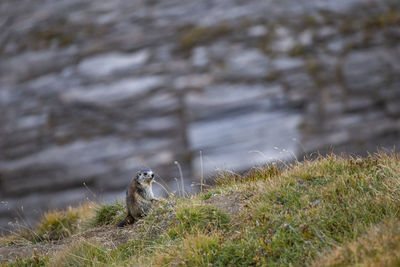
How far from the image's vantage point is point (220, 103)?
15.5m

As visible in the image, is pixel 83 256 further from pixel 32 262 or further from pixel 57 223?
pixel 57 223

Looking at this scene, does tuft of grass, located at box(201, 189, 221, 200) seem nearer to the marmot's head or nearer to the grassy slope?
the grassy slope

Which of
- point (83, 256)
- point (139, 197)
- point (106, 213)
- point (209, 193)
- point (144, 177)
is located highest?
point (144, 177)

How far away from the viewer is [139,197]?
20.5ft

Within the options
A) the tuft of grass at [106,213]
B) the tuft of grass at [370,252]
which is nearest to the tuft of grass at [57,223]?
the tuft of grass at [106,213]

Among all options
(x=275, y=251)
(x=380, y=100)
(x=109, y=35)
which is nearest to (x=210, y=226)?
(x=275, y=251)

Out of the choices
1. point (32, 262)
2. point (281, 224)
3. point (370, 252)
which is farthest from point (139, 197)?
point (370, 252)

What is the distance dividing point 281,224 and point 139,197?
266 centimetres

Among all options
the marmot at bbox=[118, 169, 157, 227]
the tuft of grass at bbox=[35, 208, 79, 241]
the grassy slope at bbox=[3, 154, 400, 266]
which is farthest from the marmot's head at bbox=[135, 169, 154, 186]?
the tuft of grass at bbox=[35, 208, 79, 241]

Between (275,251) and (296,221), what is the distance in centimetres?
57

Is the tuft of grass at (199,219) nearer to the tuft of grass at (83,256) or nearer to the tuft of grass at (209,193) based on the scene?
the tuft of grass at (209,193)

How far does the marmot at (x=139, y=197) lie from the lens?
6.21 metres

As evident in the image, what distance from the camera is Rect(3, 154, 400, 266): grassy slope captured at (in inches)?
152

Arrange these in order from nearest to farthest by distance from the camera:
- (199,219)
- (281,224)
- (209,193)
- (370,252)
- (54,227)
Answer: (370,252) < (281,224) < (199,219) < (209,193) < (54,227)
